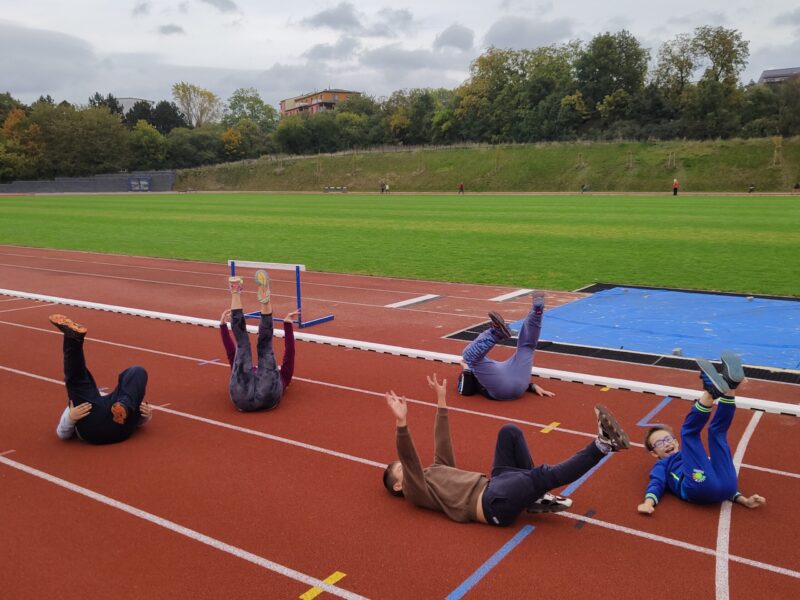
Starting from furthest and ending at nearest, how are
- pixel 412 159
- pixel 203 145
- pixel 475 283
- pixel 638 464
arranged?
pixel 203 145, pixel 412 159, pixel 475 283, pixel 638 464

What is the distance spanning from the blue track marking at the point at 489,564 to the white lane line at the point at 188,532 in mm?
617

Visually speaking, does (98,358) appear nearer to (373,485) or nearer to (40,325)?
(40,325)

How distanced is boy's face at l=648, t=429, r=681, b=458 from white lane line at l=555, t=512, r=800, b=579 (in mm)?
978

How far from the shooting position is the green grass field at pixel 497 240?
16703mm

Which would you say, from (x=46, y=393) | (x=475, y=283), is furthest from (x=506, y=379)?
(x=475, y=283)

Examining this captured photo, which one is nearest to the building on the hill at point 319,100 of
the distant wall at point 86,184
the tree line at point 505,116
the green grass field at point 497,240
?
the tree line at point 505,116

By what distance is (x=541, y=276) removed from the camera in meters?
16.4

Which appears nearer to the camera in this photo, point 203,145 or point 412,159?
point 412,159

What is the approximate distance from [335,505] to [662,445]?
2846mm

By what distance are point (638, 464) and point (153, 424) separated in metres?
5.06

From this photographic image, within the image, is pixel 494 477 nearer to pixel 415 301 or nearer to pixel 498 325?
pixel 498 325

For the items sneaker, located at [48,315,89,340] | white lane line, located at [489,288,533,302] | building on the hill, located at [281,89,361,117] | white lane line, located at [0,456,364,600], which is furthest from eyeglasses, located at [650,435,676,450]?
building on the hill, located at [281,89,361,117]

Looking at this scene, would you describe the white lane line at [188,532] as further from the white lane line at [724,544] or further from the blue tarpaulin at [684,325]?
the blue tarpaulin at [684,325]

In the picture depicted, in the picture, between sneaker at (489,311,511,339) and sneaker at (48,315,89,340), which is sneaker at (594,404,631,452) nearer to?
sneaker at (489,311,511,339)
